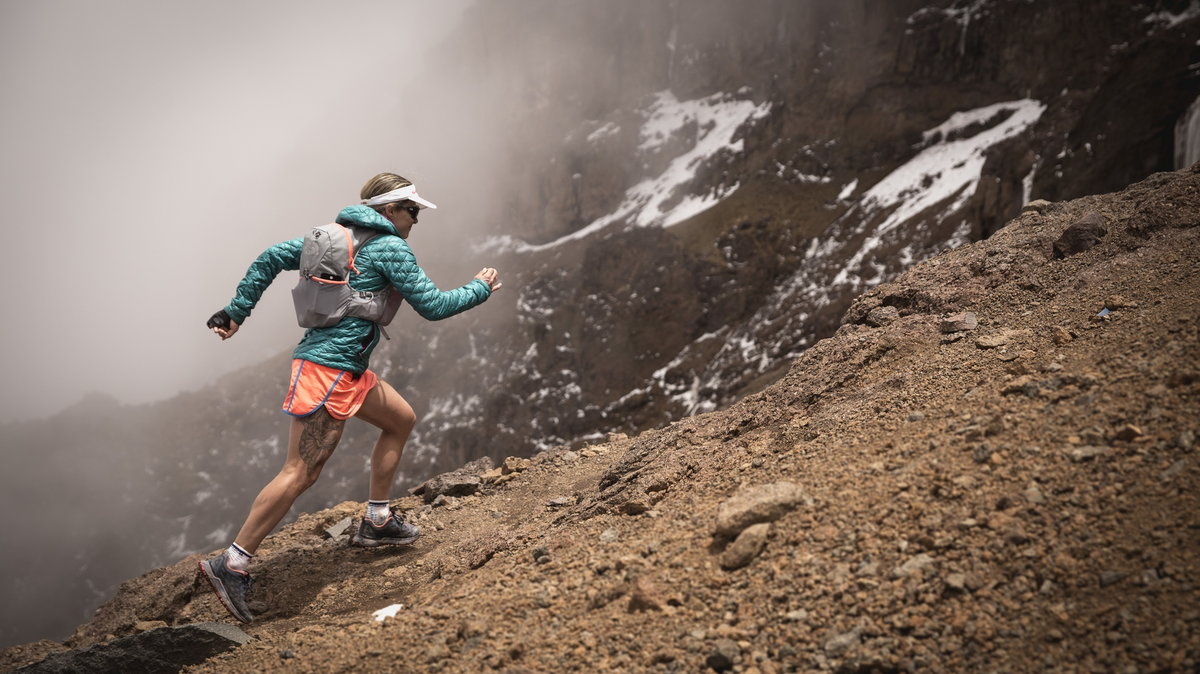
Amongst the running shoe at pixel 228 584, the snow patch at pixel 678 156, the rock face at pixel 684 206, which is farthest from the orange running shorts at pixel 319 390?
the snow patch at pixel 678 156

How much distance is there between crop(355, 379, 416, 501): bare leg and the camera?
6629 millimetres

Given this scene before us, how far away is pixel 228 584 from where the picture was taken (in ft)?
19.3

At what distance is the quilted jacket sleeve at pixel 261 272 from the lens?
6273 mm

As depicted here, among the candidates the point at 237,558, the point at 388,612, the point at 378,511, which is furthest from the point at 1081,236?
the point at 237,558

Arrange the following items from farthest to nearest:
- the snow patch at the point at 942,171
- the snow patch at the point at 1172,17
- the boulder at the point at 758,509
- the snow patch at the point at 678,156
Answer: the snow patch at the point at 678,156, the snow patch at the point at 942,171, the snow patch at the point at 1172,17, the boulder at the point at 758,509

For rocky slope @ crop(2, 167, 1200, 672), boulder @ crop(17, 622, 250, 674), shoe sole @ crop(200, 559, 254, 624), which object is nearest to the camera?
rocky slope @ crop(2, 167, 1200, 672)

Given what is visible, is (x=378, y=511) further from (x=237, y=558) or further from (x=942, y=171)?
(x=942, y=171)

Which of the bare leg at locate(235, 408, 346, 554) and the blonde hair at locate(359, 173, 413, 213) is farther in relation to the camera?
the blonde hair at locate(359, 173, 413, 213)

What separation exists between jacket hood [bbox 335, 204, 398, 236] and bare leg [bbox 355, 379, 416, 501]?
130 centimetres

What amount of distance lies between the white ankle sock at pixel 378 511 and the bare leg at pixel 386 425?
0.25 feet

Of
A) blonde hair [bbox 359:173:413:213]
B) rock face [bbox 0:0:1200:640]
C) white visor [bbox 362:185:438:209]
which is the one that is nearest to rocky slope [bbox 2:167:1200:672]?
rock face [bbox 0:0:1200:640]

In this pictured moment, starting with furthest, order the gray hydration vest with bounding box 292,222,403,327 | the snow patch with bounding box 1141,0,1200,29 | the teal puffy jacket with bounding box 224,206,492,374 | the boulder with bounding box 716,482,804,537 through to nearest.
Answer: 1. the snow patch with bounding box 1141,0,1200,29
2. the teal puffy jacket with bounding box 224,206,492,374
3. the gray hydration vest with bounding box 292,222,403,327
4. the boulder with bounding box 716,482,804,537

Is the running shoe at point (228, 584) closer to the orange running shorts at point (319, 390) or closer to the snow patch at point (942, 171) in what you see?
the orange running shorts at point (319, 390)

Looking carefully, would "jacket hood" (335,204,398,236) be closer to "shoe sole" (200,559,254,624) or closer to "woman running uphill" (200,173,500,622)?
"woman running uphill" (200,173,500,622)
